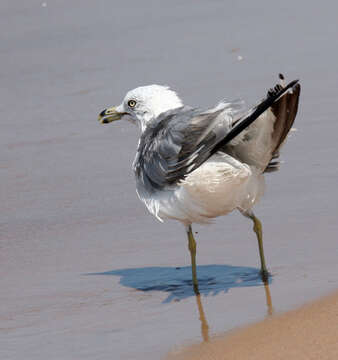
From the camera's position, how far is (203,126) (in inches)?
210

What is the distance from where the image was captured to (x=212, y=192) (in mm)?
5371

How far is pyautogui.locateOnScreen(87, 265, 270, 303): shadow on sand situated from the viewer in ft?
18.3

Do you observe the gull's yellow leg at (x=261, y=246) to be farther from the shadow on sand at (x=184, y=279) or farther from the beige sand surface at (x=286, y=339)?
the beige sand surface at (x=286, y=339)

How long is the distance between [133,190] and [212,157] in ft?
7.10

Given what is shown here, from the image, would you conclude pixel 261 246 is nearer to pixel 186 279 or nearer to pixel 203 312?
pixel 186 279

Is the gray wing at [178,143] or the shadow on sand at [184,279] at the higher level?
the gray wing at [178,143]

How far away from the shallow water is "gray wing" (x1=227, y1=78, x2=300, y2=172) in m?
0.69

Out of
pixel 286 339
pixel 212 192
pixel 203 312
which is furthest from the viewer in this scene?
pixel 212 192

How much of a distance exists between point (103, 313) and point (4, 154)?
11.7 feet

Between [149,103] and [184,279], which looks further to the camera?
[149,103]

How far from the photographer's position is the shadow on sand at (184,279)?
5.58 metres

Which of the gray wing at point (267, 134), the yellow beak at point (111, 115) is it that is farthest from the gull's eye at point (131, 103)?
the gray wing at point (267, 134)

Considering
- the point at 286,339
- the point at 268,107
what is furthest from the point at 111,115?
the point at 286,339

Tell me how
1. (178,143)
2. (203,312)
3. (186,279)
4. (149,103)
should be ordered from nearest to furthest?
1. (203,312)
2. (178,143)
3. (186,279)
4. (149,103)
